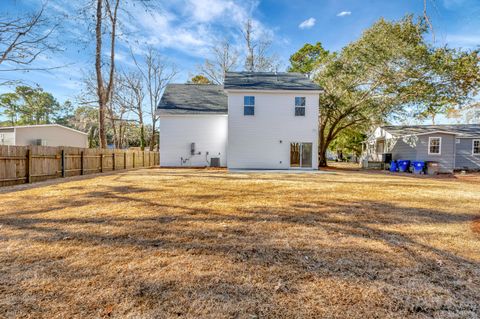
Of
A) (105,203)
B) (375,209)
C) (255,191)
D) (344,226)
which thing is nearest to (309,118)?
(255,191)

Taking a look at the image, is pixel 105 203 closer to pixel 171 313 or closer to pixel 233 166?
pixel 171 313

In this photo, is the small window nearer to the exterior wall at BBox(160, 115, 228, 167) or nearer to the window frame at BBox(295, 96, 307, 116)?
the window frame at BBox(295, 96, 307, 116)

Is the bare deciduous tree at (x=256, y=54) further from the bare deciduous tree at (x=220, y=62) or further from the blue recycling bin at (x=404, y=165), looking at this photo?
the blue recycling bin at (x=404, y=165)

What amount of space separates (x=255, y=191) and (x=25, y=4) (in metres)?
7.24

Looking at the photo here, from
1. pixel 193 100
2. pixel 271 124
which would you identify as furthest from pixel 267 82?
pixel 193 100

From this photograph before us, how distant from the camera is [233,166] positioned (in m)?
14.0

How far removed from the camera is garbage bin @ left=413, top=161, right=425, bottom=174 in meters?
15.3

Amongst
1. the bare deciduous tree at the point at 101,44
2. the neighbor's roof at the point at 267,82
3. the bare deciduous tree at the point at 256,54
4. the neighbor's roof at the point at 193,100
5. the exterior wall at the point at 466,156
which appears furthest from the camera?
the bare deciduous tree at the point at 256,54

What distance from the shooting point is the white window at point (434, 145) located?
54.1 feet

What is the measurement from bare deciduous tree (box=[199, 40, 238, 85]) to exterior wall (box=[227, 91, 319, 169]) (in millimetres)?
13852

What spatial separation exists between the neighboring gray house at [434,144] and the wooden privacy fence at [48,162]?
19.9m

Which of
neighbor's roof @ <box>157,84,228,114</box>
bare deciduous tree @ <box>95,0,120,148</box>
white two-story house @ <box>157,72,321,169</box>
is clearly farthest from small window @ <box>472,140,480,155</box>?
bare deciduous tree @ <box>95,0,120,148</box>

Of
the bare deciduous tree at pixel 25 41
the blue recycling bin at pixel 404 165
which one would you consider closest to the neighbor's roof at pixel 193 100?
the bare deciduous tree at pixel 25 41

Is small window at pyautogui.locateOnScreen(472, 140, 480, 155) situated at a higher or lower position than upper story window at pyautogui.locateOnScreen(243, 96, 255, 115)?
lower
